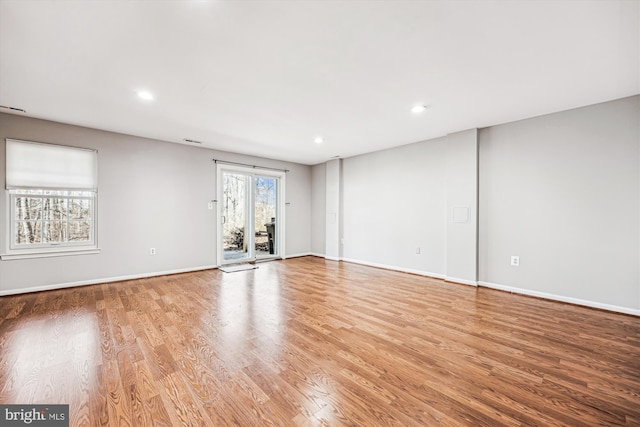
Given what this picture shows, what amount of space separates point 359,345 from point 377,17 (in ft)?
8.46

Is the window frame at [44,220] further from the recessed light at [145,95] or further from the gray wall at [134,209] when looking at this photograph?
the recessed light at [145,95]

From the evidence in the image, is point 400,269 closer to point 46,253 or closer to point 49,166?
point 46,253

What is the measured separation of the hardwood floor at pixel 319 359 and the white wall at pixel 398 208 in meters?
1.44

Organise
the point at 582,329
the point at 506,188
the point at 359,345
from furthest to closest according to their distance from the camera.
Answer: the point at 506,188 < the point at 582,329 < the point at 359,345

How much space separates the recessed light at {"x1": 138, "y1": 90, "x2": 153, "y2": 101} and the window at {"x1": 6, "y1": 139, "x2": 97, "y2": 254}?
1968 mm

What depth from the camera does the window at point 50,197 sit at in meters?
3.59

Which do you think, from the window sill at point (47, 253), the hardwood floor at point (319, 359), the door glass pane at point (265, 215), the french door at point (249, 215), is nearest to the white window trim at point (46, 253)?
the window sill at point (47, 253)

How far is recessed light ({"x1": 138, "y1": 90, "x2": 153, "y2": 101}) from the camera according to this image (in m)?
2.87

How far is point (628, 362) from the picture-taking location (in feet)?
6.69

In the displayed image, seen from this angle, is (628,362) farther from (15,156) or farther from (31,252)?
(15,156)

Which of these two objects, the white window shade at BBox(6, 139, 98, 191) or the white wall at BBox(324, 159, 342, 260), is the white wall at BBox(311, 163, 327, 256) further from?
the white window shade at BBox(6, 139, 98, 191)

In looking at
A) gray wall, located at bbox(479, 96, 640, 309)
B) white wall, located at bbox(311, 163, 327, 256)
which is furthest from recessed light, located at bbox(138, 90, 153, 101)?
gray wall, located at bbox(479, 96, 640, 309)

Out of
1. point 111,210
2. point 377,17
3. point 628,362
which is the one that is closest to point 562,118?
point 628,362

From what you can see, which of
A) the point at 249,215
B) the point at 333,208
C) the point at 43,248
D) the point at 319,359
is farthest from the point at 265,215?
the point at 319,359
